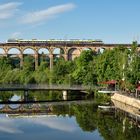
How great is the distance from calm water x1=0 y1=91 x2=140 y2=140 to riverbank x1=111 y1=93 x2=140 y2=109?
8.14 feet

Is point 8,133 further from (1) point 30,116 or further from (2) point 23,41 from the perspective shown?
(2) point 23,41

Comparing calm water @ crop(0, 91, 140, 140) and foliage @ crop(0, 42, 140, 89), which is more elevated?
foliage @ crop(0, 42, 140, 89)

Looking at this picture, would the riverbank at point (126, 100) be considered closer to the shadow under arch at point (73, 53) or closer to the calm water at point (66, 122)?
the calm water at point (66, 122)

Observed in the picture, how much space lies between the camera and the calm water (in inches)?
1852

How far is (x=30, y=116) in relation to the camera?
61.4 metres

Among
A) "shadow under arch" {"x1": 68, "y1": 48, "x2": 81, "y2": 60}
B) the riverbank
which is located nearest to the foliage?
the riverbank

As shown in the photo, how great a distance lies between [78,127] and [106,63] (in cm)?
3439

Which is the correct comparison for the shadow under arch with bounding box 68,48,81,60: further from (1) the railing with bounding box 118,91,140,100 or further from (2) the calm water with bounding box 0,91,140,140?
(2) the calm water with bounding box 0,91,140,140

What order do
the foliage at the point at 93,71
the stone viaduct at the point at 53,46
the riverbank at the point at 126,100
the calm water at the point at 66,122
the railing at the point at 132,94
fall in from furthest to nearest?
the stone viaduct at the point at 53,46 < the foliage at the point at 93,71 < the railing at the point at 132,94 < the riverbank at the point at 126,100 < the calm water at the point at 66,122

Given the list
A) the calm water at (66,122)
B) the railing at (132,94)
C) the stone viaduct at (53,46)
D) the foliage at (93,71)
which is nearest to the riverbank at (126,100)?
the railing at (132,94)

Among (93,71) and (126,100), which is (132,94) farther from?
(93,71)

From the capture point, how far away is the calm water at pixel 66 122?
4703 cm

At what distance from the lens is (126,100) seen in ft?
223

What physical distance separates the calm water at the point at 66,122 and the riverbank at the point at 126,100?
248 centimetres
